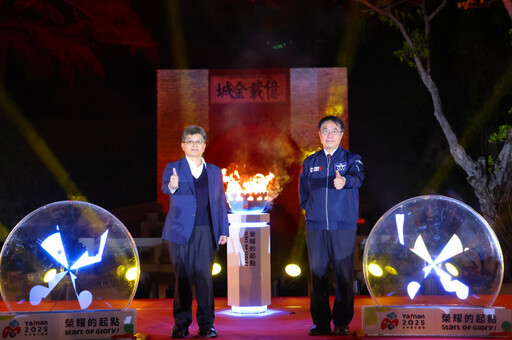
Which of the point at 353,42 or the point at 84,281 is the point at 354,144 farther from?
the point at 84,281

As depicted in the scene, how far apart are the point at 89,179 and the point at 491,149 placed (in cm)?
780

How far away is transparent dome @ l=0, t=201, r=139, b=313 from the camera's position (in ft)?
13.2

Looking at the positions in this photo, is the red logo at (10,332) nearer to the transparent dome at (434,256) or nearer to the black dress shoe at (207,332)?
the black dress shoe at (207,332)

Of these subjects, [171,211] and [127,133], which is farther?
[127,133]

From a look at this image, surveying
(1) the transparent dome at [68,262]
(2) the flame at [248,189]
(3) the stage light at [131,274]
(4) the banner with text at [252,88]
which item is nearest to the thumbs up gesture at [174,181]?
(1) the transparent dome at [68,262]

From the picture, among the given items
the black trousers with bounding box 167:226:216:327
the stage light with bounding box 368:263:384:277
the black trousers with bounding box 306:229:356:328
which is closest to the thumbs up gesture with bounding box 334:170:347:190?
the black trousers with bounding box 306:229:356:328

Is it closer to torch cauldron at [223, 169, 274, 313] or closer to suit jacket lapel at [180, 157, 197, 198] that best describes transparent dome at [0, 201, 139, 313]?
suit jacket lapel at [180, 157, 197, 198]

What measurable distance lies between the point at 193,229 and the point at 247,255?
3.65 ft

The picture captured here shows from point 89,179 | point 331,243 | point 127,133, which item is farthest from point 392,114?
point 331,243

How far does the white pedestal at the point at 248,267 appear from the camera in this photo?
525 centimetres

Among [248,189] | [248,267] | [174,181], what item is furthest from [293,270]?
[174,181]

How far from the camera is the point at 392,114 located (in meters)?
11.6

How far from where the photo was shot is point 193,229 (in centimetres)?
430

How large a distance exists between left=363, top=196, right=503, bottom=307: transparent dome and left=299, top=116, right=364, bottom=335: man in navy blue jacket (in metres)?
0.20
